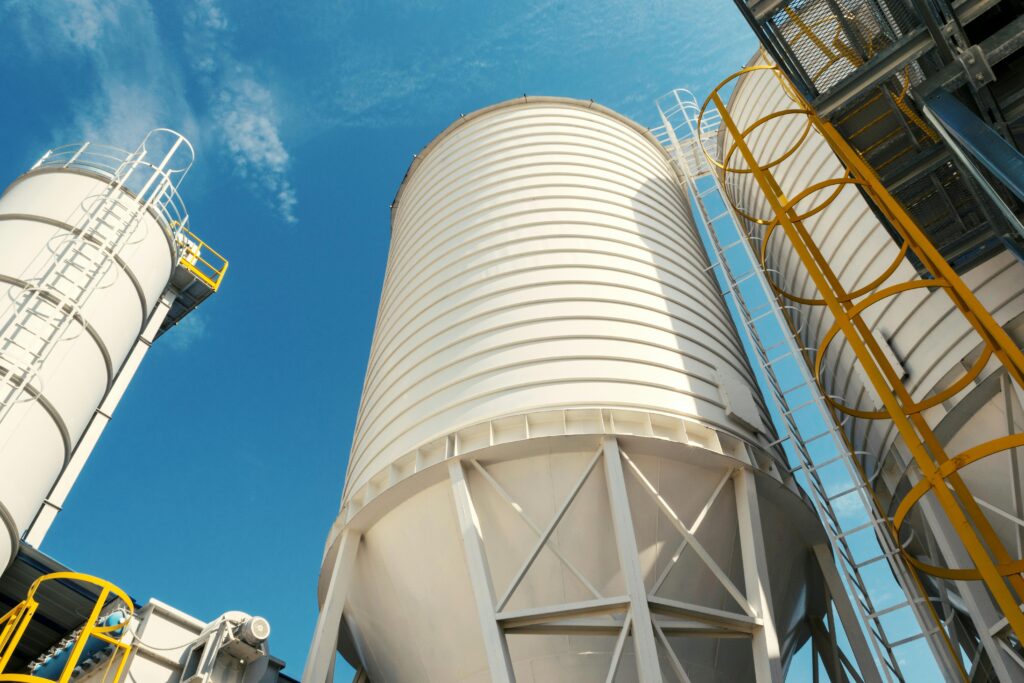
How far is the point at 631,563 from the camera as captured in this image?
21.0 ft

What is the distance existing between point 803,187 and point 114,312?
9.27 meters

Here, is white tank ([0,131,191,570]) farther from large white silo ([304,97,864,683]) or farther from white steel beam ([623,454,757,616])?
white steel beam ([623,454,757,616])

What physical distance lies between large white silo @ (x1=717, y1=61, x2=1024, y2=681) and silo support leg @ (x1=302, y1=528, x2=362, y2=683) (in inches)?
193

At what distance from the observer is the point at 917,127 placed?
698cm

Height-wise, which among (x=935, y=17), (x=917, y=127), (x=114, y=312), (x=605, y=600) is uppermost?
(x=114, y=312)

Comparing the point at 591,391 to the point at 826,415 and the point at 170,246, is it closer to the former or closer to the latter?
the point at 826,415

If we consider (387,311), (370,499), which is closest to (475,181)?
(387,311)

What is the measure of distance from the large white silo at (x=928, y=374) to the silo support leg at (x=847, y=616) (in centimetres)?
80

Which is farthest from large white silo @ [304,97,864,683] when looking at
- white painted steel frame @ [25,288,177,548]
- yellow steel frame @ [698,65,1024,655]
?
white painted steel frame @ [25,288,177,548]

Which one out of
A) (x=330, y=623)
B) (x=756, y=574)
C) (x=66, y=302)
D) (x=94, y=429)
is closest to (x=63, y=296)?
(x=66, y=302)

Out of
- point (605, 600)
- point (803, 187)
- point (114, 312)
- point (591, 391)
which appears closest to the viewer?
point (605, 600)

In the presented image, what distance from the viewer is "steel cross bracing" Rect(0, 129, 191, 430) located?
361 inches

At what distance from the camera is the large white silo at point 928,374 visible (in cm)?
682

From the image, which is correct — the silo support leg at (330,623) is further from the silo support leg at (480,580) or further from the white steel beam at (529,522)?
the white steel beam at (529,522)
